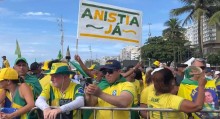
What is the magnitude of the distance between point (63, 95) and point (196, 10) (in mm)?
35954

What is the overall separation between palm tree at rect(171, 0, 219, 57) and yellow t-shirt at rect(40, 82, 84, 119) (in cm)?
3465

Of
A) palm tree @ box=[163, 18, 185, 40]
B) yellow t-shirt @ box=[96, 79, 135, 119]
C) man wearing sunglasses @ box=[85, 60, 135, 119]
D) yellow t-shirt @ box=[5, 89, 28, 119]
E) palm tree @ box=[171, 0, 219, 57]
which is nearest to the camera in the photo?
man wearing sunglasses @ box=[85, 60, 135, 119]

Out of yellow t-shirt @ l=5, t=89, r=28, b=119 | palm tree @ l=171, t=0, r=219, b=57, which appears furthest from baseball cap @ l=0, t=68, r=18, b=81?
palm tree @ l=171, t=0, r=219, b=57

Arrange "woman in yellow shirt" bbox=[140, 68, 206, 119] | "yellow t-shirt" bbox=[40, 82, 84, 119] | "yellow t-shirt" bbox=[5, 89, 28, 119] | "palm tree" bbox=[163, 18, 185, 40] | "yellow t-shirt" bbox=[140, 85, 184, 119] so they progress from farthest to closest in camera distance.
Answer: "palm tree" bbox=[163, 18, 185, 40]
"yellow t-shirt" bbox=[5, 89, 28, 119]
"yellow t-shirt" bbox=[40, 82, 84, 119]
"yellow t-shirt" bbox=[140, 85, 184, 119]
"woman in yellow shirt" bbox=[140, 68, 206, 119]

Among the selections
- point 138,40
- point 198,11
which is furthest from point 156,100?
point 198,11

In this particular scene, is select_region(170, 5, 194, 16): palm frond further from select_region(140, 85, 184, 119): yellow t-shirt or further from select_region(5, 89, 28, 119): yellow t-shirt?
select_region(140, 85, 184, 119): yellow t-shirt

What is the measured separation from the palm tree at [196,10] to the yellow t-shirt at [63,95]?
3465 cm

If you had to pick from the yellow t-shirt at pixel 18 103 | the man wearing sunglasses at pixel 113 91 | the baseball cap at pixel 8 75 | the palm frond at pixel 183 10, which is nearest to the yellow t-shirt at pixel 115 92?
the man wearing sunglasses at pixel 113 91

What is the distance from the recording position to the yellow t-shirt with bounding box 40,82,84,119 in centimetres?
450

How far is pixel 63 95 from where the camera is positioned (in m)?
4.55

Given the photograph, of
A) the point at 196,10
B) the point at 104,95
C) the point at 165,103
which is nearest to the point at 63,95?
the point at 104,95

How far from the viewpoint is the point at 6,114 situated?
464 cm

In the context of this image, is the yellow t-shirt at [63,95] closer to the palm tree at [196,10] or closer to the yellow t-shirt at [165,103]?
the yellow t-shirt at [165,103]

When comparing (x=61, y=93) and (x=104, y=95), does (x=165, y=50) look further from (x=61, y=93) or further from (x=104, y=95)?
(x=104, y=95)
